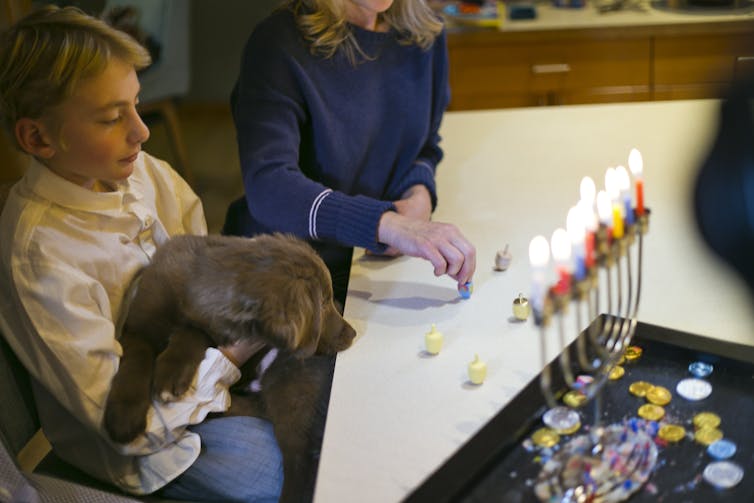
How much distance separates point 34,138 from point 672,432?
39.5 inches

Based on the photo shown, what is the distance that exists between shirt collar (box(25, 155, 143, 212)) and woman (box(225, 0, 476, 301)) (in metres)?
0.33

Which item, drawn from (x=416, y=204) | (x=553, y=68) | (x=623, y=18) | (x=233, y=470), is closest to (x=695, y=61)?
(x=623, y=18)

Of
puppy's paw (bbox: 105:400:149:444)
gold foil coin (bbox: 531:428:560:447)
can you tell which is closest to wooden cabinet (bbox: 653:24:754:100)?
gold foil coin (bbox: 531:428:560:447)

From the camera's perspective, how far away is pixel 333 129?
5.90 feet

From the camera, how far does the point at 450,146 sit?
2184 millimetres

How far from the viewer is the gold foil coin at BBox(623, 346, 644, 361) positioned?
1.18m

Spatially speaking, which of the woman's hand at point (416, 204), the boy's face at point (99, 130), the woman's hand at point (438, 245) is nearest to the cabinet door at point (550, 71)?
the woman's hand at point (416, 204)

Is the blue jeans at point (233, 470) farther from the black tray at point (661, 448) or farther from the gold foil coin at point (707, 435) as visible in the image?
the gold foil coin at point (707, 435)

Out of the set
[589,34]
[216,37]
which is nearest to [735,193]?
[589,34]

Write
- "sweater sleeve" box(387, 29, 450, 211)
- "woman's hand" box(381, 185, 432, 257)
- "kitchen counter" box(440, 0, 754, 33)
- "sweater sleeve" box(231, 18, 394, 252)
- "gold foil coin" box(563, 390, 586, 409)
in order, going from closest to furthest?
"gold foil coin" box(563, 390, 586, 409) < "sweater sleeve" box(231, 18, 394, 252) < "woman's hand" box(381, 185, 432, 257) < "sweater sleeve" box(387, 29, 450, 211) < "kitchen counter" box(440, 0, 754, 33)

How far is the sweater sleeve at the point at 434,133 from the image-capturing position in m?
1.91

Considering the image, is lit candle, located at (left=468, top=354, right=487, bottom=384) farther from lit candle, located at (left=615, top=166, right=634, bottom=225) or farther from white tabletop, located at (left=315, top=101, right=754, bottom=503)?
lit candle, located at (left=615, top=166, right=634, bottom=225)

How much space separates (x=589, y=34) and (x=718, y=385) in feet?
7.61

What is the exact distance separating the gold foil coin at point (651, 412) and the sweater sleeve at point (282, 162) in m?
0.58
